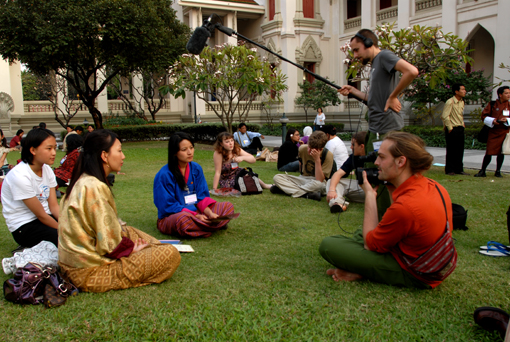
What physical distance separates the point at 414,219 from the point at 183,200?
2.67 metres

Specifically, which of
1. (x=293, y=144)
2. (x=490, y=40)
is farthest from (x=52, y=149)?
(x=490, y=40)

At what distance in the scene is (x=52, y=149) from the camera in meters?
3.70

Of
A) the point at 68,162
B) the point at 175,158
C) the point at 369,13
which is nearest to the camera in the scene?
the point at 175,158

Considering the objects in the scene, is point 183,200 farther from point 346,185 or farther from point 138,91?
point 138,91

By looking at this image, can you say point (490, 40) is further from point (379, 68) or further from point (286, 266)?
point (286, 266)

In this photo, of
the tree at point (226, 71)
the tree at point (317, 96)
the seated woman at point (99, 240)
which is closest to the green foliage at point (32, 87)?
the tree at point (226, 71)

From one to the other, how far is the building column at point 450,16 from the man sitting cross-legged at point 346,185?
14.3m

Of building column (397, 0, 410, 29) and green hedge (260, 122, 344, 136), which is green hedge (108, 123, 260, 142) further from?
building column (397, 0, 410, 29)

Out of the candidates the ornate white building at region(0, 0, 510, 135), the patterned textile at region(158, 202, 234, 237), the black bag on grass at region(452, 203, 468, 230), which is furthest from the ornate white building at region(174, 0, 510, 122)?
the patterned textile at region(158, 202, 234, 237)

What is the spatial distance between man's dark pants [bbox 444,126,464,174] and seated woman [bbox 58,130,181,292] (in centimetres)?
701

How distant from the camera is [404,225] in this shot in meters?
2.63

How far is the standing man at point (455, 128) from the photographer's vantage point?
27.0ft

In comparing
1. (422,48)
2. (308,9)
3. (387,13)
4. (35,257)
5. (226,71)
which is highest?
(308,9)

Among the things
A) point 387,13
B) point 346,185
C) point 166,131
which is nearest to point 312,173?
point 346,185
